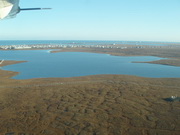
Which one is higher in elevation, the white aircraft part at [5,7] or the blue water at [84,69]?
the white aircraft part at [5,7]

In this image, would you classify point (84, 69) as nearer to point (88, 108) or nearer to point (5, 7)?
point (88, 108)

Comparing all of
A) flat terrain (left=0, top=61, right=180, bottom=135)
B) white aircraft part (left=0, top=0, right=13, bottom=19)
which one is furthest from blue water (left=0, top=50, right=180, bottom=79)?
white aircraft part (left=0, top=0, right=13, bottom=19)

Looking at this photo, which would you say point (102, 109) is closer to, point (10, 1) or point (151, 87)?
point (151, 87)

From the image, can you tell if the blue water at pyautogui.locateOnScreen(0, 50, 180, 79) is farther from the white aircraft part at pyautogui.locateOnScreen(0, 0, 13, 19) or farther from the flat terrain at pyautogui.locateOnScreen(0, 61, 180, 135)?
the white aircraft part at pyautogui.locateOnScreen(0, 0, 13, 19)

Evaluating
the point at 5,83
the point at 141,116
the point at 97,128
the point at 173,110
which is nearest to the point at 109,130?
the point at 97,128

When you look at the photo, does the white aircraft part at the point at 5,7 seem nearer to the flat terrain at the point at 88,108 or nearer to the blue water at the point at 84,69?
the flat terrain at the point at 88,108

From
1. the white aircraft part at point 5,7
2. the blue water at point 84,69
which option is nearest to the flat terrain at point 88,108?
the blue water at point 84,69

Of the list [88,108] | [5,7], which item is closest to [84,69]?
[88,108]

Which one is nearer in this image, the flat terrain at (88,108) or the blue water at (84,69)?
the flat terrain at (88,108)
